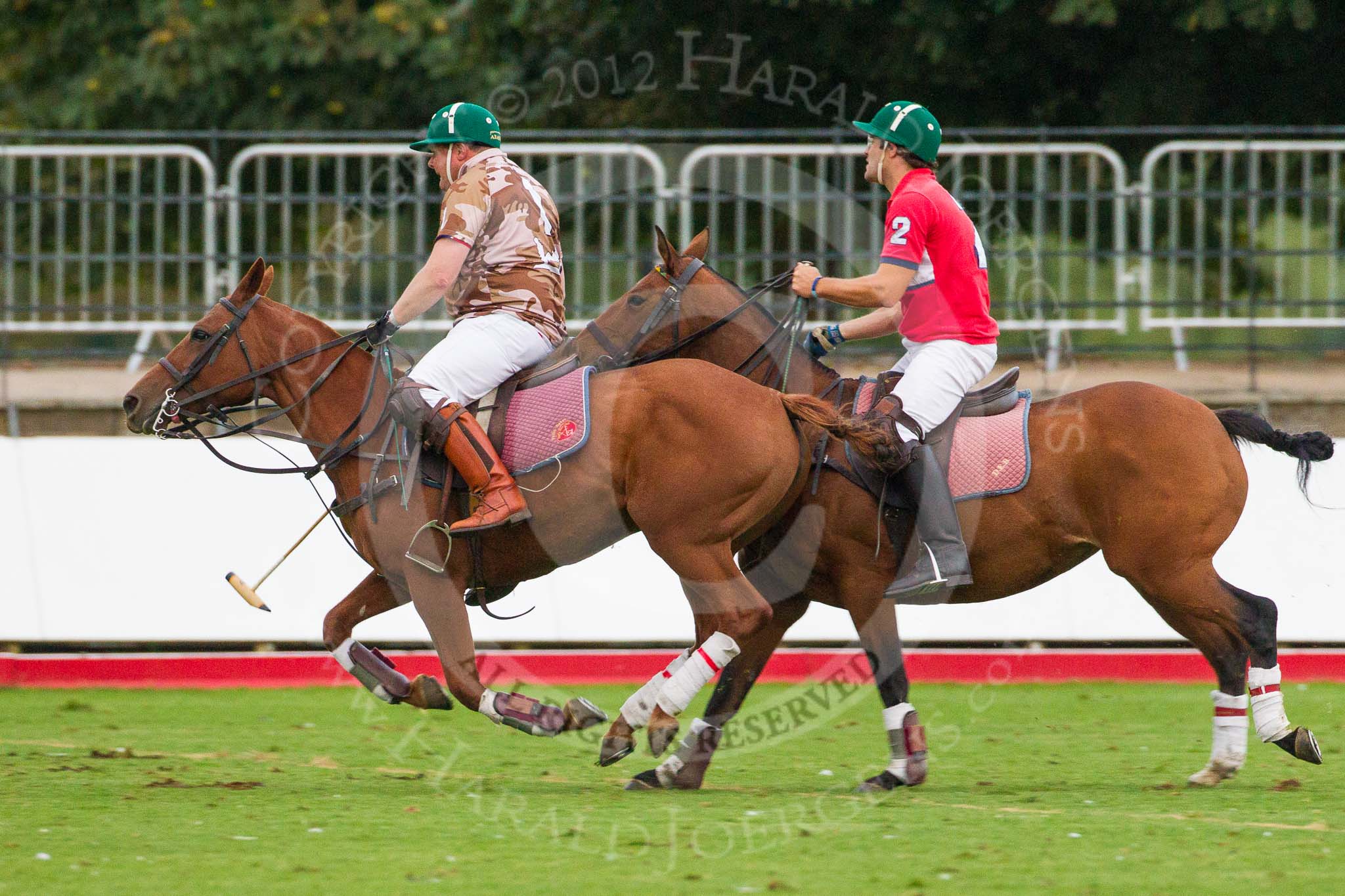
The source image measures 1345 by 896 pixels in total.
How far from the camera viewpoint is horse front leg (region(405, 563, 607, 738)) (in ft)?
21.2

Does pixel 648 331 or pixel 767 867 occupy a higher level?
pixel 648 331

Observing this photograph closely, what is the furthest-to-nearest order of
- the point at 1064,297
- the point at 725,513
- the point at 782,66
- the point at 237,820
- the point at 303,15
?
the point at 303,15
the point at 782,66
the point at 1064,297
the point at 725,513
the point at 237,820

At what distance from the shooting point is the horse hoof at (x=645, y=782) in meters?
6.90

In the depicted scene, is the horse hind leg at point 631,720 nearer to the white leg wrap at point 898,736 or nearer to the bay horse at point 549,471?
the bay horse at point 549,471

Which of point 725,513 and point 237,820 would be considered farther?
point 725,513

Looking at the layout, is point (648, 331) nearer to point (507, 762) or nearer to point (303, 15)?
point (507, 762)

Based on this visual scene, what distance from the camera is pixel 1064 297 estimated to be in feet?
38.0

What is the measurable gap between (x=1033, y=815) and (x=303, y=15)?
14.4 m

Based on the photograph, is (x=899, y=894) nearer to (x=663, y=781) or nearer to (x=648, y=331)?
(x=663, y=781)

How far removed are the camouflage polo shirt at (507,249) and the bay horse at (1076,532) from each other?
0.99 ft

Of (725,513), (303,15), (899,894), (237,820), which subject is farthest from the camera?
(303,15)

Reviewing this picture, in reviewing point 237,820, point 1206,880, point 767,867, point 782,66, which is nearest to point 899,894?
point 767,867

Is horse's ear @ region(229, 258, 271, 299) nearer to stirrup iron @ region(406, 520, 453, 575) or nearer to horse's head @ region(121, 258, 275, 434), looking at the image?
horse's head @ region(121, 258, 275, 434)

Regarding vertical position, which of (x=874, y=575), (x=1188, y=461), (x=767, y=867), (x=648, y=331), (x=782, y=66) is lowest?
(x=767, y=867)
